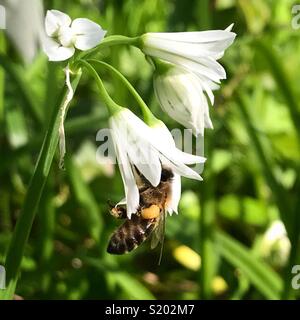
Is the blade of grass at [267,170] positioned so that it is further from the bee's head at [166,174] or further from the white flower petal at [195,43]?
the white flower petal at [195,43]

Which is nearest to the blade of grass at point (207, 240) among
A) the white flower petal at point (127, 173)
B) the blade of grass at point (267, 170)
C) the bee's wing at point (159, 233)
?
the blade of grass at point (267, 170)

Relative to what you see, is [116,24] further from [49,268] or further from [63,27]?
[63,27]

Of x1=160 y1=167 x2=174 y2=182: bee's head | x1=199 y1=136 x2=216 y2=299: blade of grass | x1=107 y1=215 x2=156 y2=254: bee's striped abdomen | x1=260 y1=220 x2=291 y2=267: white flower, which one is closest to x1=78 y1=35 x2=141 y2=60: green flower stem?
x1=160 y1=167 x2=174 y2=182: bee's head

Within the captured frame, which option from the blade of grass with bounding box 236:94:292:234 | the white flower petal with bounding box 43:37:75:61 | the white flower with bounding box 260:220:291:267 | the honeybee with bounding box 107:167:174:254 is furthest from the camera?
the white flower with bounding box 260:220:291:267

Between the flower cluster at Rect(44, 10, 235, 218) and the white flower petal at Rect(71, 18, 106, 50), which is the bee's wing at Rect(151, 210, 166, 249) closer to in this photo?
the flower cluster at Rect(44, 10, 235, 218)

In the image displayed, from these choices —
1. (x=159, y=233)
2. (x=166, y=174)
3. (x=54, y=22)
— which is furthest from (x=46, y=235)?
(x=54, y=22)

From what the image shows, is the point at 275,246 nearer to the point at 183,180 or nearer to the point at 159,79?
the point at 183,180
